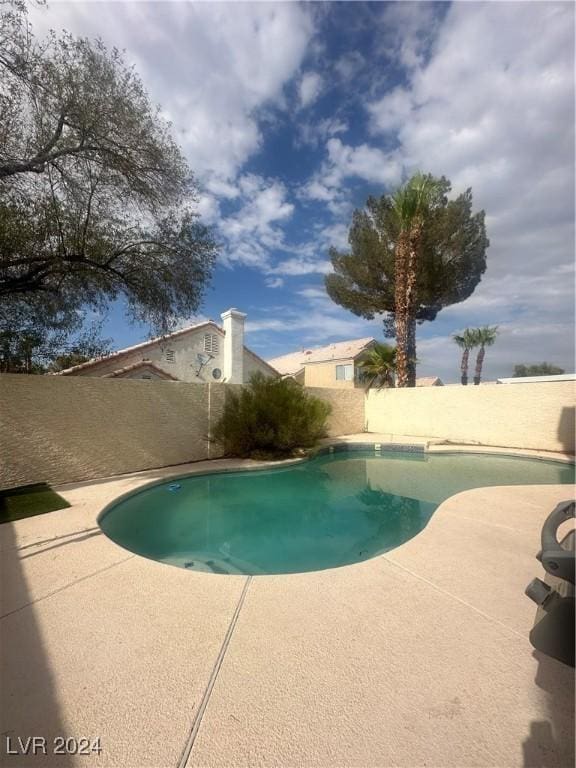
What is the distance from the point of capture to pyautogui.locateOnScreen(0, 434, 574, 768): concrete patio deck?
1570 mm

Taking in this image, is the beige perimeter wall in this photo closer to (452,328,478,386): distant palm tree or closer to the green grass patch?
the green grass patch

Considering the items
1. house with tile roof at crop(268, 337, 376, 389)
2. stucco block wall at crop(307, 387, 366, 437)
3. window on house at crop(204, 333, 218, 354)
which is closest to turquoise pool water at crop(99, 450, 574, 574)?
stucco block wall at crop(307, 387, 366, 437)

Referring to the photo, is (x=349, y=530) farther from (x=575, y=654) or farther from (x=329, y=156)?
(x=329, y=156)

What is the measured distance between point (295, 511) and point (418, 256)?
13826mm

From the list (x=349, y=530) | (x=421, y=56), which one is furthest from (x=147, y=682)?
(x=421, y=56)

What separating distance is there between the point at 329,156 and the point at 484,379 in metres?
27.5

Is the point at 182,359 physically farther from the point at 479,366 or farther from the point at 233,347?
the point at 479,366

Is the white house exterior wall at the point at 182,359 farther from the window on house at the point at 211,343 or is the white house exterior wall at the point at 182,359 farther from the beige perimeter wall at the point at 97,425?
the beige perimeter wall at the point at 97,425

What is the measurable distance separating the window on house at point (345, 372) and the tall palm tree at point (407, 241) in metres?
8.49

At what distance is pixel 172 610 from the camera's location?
260cm

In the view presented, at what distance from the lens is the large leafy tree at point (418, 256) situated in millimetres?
15164

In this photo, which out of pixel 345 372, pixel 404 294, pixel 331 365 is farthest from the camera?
pixel 331 365

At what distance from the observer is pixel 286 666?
79.7 inches

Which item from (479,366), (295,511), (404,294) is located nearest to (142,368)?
(295,511)
